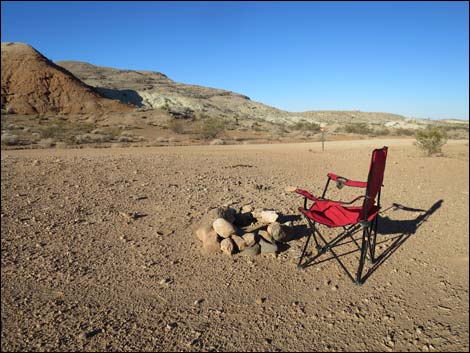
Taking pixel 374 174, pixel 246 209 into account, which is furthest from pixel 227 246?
pixel 374 174

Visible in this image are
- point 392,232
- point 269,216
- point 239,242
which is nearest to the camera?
point 239,242

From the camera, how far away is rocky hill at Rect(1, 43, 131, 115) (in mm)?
33750

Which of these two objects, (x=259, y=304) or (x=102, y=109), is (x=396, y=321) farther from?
(x=102, y=109)

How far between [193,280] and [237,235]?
817 millimetres

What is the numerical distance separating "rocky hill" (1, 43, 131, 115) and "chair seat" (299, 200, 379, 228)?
3608cm

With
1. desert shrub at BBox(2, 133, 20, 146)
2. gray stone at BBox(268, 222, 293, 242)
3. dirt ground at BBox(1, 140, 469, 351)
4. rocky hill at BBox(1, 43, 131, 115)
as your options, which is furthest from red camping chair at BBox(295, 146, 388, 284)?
rocky hill at BBox(1, 43, 131, 115)

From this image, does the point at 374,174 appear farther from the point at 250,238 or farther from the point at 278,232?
the point at 250,238

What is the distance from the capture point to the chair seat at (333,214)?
326 centimetres

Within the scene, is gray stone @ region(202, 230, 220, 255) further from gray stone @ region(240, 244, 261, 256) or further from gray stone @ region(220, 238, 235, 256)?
gray stone @ region(240, 244, 261, 256)

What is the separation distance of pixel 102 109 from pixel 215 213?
35.6 m

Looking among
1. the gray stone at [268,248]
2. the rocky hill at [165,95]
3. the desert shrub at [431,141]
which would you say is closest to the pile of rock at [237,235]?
the gray stone at [268,248]

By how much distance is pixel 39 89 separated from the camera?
35.5 meters

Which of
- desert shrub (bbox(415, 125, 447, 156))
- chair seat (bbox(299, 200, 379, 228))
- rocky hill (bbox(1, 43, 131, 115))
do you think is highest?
rocky hill (bbox(1, 43, 131, 115))

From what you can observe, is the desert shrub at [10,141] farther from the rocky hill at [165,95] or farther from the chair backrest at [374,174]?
the rocky hill at [165,95]
